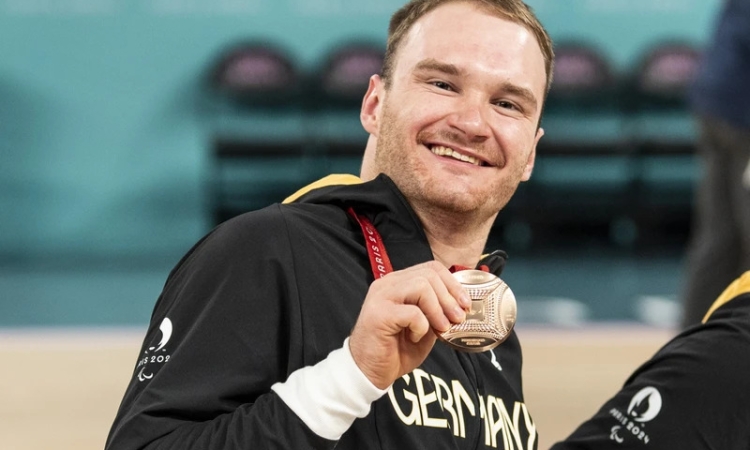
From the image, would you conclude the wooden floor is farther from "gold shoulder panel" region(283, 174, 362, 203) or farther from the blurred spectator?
"gold shoulder panel" region(283, 174, 362, 203)

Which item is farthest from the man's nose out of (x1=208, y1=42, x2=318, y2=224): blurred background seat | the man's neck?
(x1=208, y1=42, x2=318, y2=224): blurred background seat

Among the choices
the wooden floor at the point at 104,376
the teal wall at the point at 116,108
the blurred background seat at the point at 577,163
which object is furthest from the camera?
the blurred background seat at the point at 577,163

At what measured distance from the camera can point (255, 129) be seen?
374 inches

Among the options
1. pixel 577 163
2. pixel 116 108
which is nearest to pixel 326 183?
pixel 116 108

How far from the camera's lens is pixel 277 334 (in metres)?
1.72

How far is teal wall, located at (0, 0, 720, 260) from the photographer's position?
8938 mm

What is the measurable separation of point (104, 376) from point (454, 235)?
140 inches

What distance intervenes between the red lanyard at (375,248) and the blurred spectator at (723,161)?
8.62 feet

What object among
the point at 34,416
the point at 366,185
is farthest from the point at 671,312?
the point at 366,185

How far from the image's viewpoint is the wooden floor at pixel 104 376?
434 cm

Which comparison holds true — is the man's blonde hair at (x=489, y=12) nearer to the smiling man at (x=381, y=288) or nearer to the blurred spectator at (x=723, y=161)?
the smiling man at (x=381, y=288)

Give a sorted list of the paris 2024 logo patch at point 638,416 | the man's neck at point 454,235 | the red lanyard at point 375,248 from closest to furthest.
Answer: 1. the red lanyard at point 375,248
2. the man's neck at point 454,235
3. the paris 2024 logo patch at point 638,416

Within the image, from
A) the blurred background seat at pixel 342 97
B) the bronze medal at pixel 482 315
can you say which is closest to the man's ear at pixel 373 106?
the bronze medal at pixel 482 315

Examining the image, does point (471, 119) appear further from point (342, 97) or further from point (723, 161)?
point (342, 97)
